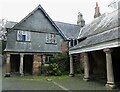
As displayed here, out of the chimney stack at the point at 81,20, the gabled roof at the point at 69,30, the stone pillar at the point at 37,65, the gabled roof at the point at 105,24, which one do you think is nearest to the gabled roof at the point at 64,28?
the gabled roof at the point at 69,30

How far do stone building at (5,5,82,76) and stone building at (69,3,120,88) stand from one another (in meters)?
3.14

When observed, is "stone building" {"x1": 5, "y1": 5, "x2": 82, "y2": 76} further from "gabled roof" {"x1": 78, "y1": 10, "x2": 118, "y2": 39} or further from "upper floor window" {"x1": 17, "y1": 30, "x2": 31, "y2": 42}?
"gabled roof" {"x1": 78, "y1": 10, "x2": 118, "y2": 39}

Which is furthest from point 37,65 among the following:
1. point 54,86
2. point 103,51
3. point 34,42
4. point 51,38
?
point 103,51

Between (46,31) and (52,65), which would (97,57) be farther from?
(46,31)

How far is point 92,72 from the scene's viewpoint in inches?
843

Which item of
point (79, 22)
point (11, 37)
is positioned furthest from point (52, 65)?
point (79, 22)

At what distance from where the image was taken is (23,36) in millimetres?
22469

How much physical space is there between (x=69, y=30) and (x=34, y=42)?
23.1ft

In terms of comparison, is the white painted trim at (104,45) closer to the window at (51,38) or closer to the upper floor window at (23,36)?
the window at (51,38)

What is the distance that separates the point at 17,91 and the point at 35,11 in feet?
47.6

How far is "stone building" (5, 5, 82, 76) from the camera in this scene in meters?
21.6

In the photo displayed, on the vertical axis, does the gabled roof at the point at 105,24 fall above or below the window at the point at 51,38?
above

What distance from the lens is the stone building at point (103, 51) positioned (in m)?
13.2

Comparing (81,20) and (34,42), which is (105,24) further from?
(81,20)
